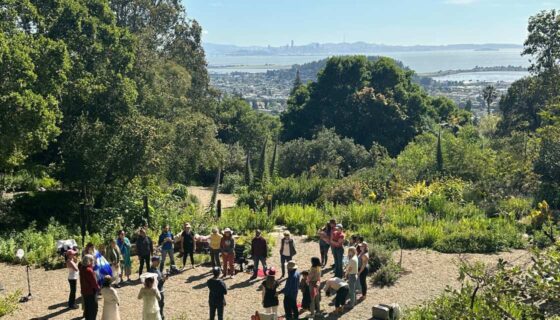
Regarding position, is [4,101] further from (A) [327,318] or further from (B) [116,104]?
(A) [327,318]

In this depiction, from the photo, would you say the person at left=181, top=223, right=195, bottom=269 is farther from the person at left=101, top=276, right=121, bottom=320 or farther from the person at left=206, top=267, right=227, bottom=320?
the person at left=101, top=276, right=121, bottom=320

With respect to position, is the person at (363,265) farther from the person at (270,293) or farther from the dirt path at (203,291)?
the person at (270,293)

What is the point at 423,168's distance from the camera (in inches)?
1067

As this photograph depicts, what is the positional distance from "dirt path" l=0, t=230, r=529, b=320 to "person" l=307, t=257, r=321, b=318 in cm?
38

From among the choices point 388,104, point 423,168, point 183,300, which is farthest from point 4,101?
point 388,104

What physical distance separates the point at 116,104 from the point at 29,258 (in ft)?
28.8

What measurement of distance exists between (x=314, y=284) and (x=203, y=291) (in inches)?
121

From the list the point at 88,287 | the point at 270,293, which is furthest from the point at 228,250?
the point at 88,287

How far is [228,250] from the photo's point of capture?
1328cm

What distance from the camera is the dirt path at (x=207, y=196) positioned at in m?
29.1

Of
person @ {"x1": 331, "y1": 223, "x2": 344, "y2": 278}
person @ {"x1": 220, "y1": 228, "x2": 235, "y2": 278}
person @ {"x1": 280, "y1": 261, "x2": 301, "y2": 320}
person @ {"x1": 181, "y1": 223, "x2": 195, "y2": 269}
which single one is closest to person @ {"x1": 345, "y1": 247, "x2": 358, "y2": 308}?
person @ {"x1": 280, "y1": 261, "x2": 301, "y2": 320}

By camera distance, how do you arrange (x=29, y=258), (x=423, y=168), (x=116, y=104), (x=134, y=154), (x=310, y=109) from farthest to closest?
(x=310, y=109) < (x=423, y=168) < (x=116, y=104) < (x=134, y=154) < (x=29, y=258)

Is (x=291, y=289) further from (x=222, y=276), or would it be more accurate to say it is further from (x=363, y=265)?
(x=222, y=276)

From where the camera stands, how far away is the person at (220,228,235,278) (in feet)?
43.5
